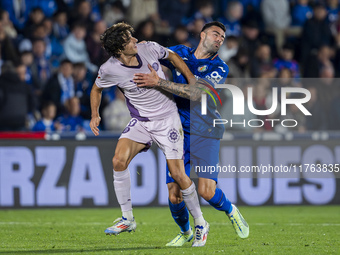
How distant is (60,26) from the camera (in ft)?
44.8

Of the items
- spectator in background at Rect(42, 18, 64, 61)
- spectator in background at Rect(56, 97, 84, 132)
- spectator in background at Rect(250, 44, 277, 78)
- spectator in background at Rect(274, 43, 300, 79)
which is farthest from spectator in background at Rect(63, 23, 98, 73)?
spectator in background at Rect(274, 43, 300, 79)

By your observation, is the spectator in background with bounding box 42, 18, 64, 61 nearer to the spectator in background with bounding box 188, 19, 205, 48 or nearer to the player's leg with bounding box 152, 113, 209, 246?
the spectator in background with bounding box 188, 19, 205, 48

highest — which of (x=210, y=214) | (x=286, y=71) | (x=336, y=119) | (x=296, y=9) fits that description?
(x=296, y=9)

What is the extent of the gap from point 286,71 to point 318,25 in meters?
2.13

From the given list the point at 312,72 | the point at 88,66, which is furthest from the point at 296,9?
the point at 88,66

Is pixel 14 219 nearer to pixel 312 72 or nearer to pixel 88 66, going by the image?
pixel 88 66

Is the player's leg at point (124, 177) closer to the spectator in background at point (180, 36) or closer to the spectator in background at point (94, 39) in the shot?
the spectator in background at point (180, 36)

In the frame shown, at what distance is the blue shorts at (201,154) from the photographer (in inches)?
293

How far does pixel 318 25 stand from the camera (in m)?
14.7

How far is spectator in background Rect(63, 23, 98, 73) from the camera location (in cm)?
1337

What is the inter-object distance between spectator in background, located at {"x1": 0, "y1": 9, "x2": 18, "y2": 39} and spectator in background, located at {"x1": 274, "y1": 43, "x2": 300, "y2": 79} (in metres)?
5.11

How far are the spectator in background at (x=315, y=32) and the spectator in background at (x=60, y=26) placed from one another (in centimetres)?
485

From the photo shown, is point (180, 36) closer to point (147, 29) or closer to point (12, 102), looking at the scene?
point (147, 29)

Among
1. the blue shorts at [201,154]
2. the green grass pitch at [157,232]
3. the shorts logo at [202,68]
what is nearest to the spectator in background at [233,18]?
the green grass pitch at [157,232]
